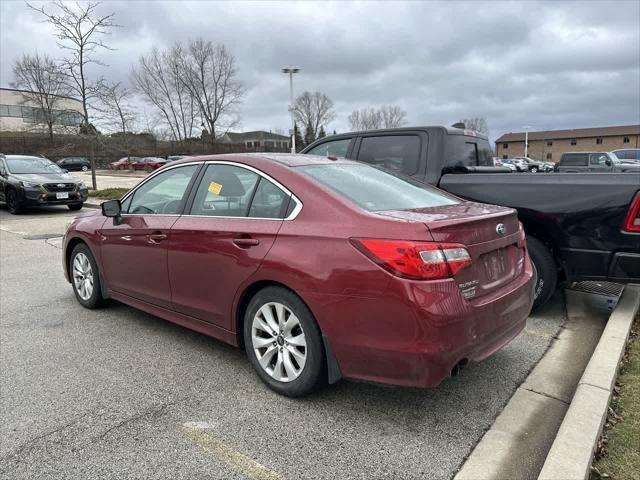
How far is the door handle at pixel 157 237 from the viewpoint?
389cm

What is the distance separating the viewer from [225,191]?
3.64 meters

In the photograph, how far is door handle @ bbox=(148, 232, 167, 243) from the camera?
3889 millimetres

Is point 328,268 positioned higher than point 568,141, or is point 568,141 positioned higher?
point 568,141

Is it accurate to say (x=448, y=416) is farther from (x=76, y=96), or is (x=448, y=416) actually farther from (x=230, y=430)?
(x=76, y=96)

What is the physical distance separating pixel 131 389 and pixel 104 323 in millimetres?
1576

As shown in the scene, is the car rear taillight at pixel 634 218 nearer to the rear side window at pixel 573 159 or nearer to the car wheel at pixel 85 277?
the car wheel at pixel 85 277

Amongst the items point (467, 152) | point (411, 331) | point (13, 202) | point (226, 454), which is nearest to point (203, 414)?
point (226, 454)

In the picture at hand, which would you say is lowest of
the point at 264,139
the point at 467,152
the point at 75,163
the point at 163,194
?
the point at 163,194

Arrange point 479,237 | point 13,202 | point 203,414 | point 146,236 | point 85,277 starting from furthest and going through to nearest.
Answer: point 13,202
point 85,277
point 146,236
point 203,414
point 479,237

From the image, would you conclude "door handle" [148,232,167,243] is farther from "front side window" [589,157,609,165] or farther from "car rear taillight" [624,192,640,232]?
"front side window" [589,157,609,165]

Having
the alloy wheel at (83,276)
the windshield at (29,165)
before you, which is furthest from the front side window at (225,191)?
the windshield at (29,165)

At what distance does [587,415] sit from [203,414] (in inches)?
87.8

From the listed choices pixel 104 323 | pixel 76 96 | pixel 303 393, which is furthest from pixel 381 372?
pixel 76 96

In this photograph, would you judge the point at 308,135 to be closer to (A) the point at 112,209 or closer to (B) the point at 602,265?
(A) the point at 112,209
